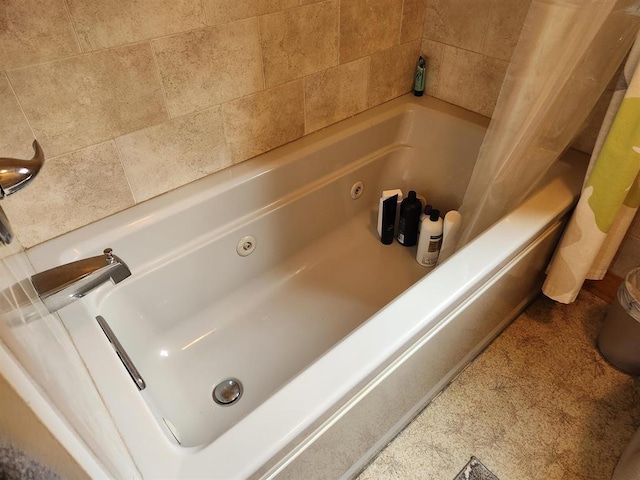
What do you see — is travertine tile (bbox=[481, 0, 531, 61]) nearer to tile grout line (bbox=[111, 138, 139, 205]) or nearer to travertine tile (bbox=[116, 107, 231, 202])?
travertine tile (bbox=[116, 107, 231, 202])

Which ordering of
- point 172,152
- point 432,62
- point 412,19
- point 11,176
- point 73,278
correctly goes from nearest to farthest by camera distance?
point 11,176, point 73,278, point 172,152, point 412,19, point 432,62

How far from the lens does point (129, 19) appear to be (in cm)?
99

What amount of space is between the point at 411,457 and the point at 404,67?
1.31 metres

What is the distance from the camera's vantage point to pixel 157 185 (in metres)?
1.23

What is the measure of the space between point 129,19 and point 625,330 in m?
1.56

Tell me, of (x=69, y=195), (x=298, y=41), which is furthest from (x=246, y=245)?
(x=298, y=41)

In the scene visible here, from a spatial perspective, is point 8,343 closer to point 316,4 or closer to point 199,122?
point 199,122

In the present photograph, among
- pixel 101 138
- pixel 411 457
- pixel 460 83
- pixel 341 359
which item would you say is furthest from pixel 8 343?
pixel 460 83

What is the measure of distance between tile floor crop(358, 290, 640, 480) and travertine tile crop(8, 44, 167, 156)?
110 cm

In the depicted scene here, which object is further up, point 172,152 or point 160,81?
point 160,81

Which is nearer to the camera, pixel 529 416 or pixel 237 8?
pixel 237 8

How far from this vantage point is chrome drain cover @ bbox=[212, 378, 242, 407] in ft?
4.06

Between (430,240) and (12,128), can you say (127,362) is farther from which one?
(430,240)

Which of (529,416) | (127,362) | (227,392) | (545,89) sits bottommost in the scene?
(529,416)
